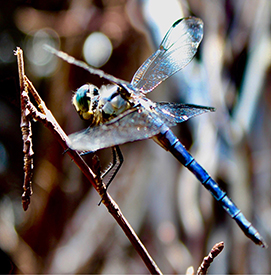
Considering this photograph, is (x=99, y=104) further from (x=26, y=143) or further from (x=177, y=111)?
(x=26, y=143)

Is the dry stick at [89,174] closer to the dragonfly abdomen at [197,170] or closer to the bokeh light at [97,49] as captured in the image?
the dragonfly abdomen at [197,170]

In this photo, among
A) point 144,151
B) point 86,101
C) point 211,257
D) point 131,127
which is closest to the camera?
point 211,257

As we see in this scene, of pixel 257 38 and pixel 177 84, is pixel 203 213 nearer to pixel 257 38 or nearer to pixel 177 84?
pixel 177 84

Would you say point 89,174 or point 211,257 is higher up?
point 89,174

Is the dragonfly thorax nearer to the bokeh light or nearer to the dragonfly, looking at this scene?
the dragonfly

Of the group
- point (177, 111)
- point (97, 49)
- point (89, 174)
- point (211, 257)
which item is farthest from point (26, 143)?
point (97, 49)

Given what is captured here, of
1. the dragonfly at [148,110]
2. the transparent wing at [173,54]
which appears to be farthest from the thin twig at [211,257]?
the transparent wing at [173,54]

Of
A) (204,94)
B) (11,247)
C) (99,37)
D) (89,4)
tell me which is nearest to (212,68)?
(204,94)
